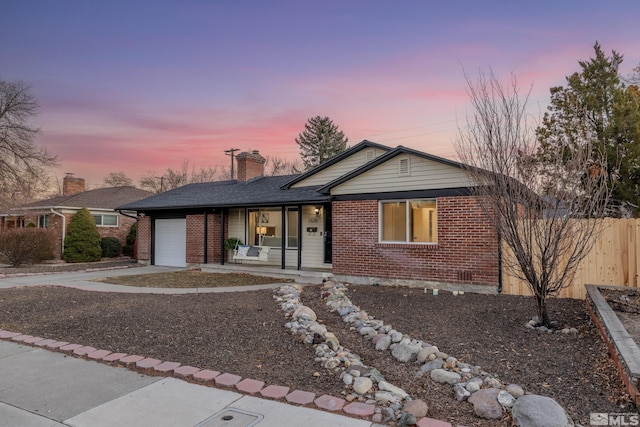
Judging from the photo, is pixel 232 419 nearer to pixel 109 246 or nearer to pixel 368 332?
pixel 368 332

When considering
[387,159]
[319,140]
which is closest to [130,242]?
[387,159]

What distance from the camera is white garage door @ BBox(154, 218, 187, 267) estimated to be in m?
15.2

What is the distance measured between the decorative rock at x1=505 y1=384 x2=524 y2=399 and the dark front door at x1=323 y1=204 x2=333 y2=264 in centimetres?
881

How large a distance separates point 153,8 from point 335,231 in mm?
7824

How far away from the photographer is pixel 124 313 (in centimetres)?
648

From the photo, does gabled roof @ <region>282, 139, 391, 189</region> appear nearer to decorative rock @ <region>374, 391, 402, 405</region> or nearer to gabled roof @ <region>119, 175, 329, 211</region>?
gabled roof @ <region>119, 175, 329, 211</region>

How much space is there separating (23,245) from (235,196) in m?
8.77

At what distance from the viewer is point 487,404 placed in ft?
10.4

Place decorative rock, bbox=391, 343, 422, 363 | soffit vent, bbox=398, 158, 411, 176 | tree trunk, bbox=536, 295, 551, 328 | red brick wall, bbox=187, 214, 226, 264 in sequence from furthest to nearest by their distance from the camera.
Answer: red brick wall, bbox=187, 214, 226, 264
soffit vent, bbox=398, 158, 411, 176
tree trunk, bbox=536, 295, 551, 328
decorative rock, bbox=391, 343, 422, 363

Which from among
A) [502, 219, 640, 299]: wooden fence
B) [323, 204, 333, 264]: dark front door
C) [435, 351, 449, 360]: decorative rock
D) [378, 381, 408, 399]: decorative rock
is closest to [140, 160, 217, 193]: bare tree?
[323, 204, 333, 264]: dark front door

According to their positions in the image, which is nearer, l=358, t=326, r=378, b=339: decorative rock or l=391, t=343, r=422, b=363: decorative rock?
l=391, t=343, r=422, b=363: decorative rock

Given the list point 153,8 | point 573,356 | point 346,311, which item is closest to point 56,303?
point 346,311

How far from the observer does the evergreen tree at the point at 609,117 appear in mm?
11578

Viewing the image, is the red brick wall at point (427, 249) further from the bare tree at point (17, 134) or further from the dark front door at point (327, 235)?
the bare tree at point (17, 134)
